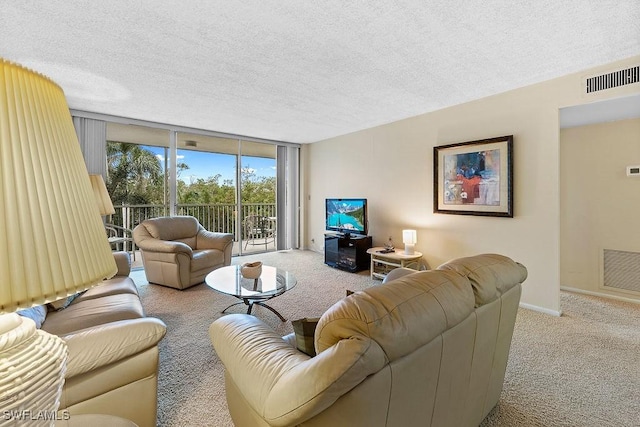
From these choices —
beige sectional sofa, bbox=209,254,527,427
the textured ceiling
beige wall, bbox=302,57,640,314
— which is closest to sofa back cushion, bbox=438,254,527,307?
beige sectional sofa, bbox=209,254,527,427

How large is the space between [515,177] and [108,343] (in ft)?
12.2

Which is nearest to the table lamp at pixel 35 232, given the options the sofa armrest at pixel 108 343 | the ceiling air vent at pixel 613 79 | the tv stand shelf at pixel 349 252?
the sofa armrest at pixel 108 343

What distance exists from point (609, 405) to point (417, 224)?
264cm

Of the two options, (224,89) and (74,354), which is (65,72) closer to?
(224,89)

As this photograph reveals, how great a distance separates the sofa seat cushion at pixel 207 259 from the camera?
3542 millimetres

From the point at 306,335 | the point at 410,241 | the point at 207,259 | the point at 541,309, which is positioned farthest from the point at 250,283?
the point at 541,309

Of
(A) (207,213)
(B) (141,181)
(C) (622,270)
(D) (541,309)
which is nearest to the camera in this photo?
(D) (541,309)

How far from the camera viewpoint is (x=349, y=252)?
4.47 metres

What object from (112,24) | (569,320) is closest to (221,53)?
(112,24)

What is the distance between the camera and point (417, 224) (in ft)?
13.4

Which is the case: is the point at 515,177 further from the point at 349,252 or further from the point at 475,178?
the point at 349,252

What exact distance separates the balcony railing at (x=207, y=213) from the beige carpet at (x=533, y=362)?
198cm

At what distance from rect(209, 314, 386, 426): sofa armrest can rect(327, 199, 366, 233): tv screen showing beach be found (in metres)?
3.49

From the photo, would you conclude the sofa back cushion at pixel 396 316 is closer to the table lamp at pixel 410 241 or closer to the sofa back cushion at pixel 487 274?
the sofa back cushion at pixel 487 274
